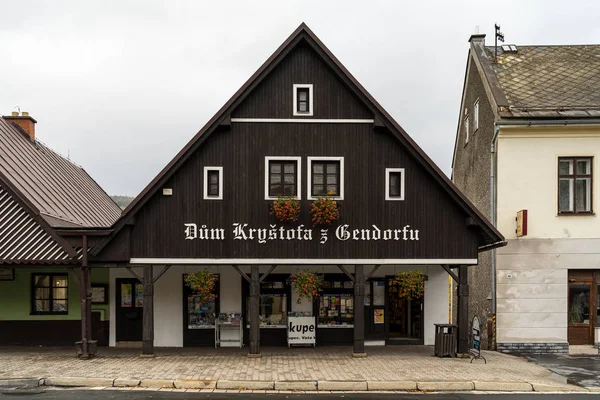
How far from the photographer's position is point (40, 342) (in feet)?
63.7

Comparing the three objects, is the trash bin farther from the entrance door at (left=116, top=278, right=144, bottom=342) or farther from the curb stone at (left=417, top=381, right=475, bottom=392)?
the entrance door at (left=116, top=278, right=144, bottom=342)

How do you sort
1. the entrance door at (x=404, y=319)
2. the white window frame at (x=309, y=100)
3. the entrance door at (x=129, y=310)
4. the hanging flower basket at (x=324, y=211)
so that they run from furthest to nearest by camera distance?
1. the entrance door at (x=404, y=319)
2. the entrance door at (x=129, y=310)
3. the white window frame at (x=309, y=100)
4. the hanging flower basket at (x=324, y=211)

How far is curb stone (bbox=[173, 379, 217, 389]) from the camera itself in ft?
44.8

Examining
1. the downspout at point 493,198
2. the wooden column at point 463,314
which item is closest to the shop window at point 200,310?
the wooden column at point 463,314

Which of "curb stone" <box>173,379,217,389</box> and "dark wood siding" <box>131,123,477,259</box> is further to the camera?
"dark wood siding" <box>131,123,477,259</box>

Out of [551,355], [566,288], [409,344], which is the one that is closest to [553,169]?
[566,288]

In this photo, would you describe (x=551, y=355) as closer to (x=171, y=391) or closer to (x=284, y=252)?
(x=284, y=252)

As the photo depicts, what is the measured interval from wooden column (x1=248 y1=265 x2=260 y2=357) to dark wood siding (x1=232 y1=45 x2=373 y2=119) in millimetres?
4784

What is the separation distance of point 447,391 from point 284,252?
6200 millimetres

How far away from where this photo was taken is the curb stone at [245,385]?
13.5 meters

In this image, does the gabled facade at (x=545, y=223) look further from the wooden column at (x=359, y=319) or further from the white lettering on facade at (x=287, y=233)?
the wooden column at (x=359, y=319)

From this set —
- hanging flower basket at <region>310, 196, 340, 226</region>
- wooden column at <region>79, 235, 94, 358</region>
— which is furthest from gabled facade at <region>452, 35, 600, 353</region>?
wooden column at <region>79, 235, 94, 358</region>

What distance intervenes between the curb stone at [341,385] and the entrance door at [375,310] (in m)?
6.07

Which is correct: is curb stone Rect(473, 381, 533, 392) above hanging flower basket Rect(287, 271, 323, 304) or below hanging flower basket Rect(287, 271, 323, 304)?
below
